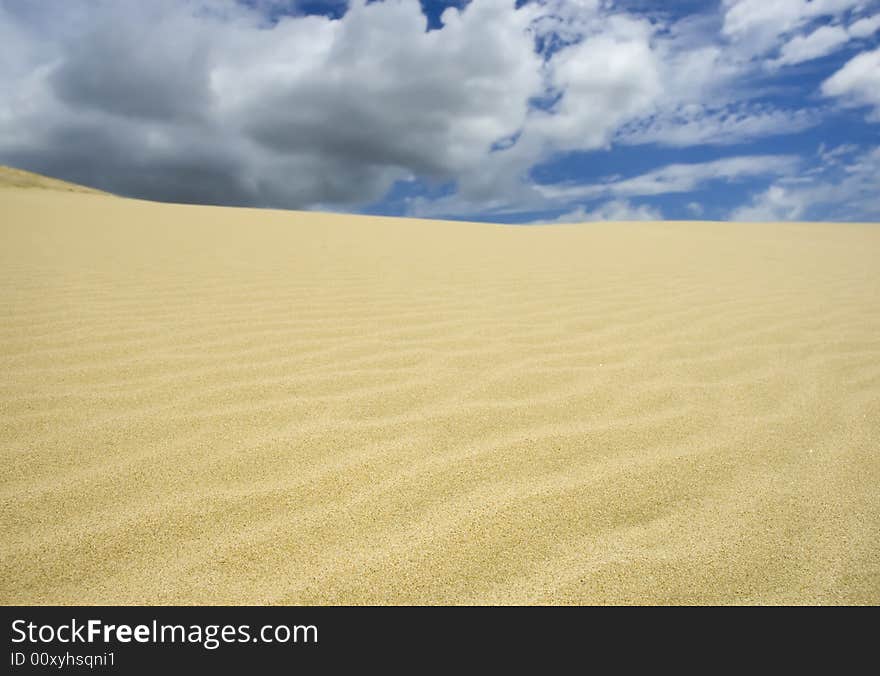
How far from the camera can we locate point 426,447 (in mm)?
1721

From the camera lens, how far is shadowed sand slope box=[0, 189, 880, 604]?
119cm

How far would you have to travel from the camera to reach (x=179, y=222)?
8352 mm

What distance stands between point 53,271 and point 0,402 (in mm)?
2782

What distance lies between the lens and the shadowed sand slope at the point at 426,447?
1.19m

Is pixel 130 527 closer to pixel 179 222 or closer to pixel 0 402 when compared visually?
pixel 0 402

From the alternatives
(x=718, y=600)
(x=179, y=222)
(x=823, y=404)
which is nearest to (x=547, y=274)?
(x=823, y=404)
